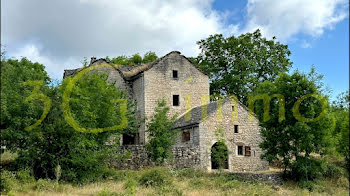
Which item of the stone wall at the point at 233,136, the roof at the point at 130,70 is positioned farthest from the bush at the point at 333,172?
the roof at the point at 130,70

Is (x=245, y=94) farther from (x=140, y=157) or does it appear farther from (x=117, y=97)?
(x=117, y=97)

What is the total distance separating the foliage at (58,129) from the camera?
709 inches

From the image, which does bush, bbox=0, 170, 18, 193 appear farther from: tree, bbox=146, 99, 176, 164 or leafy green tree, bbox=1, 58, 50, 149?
tree, bbox=146, 99, 176, 164

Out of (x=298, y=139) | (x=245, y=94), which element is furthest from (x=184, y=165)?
(x=245, y=94)

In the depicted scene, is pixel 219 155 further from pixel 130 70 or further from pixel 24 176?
pixel 24 176

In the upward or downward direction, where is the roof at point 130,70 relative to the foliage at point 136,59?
downward

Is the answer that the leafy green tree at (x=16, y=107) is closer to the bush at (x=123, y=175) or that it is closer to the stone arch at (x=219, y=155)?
the bush at (x=123, y=175)

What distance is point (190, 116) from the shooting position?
29.6m

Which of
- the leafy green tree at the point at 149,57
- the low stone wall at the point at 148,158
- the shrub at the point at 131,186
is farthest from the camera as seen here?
the leafy green tree at the point at 149,57

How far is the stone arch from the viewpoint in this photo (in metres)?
26.6

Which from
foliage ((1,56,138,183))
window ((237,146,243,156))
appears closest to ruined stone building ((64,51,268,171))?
window ((237,146,243,156))

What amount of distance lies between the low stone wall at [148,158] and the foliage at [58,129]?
3724mm

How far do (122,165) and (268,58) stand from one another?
23.2 meters

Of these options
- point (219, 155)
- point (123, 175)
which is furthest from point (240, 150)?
point (123, 175)
